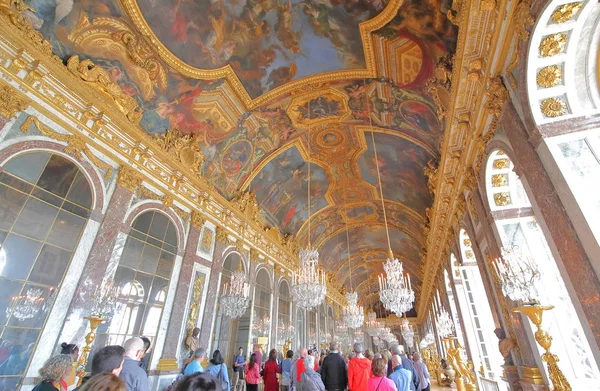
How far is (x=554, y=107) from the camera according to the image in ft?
12.5

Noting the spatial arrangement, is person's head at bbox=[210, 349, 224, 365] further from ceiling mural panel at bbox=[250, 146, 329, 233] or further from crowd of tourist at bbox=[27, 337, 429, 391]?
ceiling mural panel at bbox=[250, 146, 329, 233]

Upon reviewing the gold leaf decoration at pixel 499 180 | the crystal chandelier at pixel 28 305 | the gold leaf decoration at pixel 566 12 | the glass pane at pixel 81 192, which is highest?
the gold leaf decoration at pixel 566 12

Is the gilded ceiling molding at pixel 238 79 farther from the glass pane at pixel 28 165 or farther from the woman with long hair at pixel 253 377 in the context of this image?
the woman with long hair at pixel 253 377

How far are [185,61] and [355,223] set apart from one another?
586 inches

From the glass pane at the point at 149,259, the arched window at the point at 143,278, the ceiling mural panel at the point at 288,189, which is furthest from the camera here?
the ceiling mural panel at the point at 288,189

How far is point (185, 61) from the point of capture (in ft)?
25.4

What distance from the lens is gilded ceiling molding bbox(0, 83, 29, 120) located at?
4.90m

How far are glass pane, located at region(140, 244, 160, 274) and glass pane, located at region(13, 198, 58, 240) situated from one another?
7.30 feet

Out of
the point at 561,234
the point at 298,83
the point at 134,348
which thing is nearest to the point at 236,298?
the point at 134,348

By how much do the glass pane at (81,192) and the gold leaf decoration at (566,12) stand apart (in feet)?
28.0

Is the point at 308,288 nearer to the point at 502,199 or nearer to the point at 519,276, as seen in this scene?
the point at 519,276

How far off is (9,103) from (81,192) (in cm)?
195

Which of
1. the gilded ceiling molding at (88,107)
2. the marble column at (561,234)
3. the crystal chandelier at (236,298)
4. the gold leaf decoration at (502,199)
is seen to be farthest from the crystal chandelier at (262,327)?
the marble column at (561,234)

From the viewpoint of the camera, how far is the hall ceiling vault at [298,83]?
5.88m
